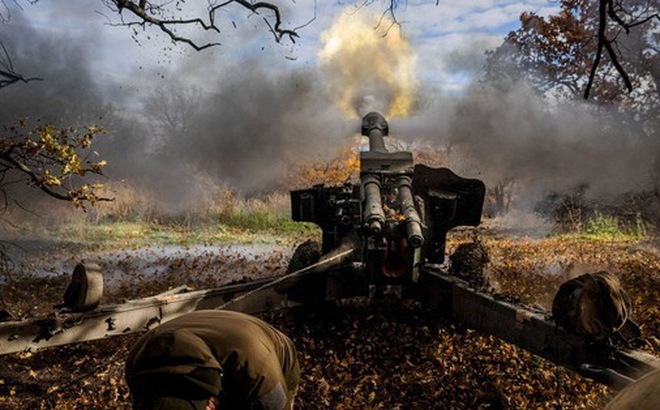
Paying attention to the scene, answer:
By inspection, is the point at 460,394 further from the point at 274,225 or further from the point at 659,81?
the point at 659,81

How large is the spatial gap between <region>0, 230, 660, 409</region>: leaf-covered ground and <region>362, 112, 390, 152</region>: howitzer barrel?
2.28m

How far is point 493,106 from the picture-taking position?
522 inches

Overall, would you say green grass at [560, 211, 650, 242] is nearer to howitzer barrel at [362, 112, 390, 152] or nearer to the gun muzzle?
howitzer barrel at [362, 112, 390, 152]

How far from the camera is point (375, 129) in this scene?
9000mm

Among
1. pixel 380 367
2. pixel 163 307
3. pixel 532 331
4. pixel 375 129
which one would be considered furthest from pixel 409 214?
pixel 375 129

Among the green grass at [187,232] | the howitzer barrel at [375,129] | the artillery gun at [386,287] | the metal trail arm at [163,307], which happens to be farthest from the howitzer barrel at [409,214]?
the green grass at [187,232]

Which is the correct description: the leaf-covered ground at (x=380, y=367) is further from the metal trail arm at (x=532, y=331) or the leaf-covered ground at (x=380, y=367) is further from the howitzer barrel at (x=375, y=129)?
the howitzer barrel at (x=375, y=129)

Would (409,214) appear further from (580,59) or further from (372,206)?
(580,59)

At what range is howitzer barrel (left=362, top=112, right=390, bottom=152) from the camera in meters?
8.42

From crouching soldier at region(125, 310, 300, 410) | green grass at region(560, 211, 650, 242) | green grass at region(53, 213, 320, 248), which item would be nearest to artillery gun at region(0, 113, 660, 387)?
crouching soldier at region(125, 310, 300, 410)

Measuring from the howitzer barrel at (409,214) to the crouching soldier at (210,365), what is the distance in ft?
8.27

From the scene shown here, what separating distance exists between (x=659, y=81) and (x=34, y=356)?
17.4 metres

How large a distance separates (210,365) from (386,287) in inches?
170

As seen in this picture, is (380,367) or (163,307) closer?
(163,307)
